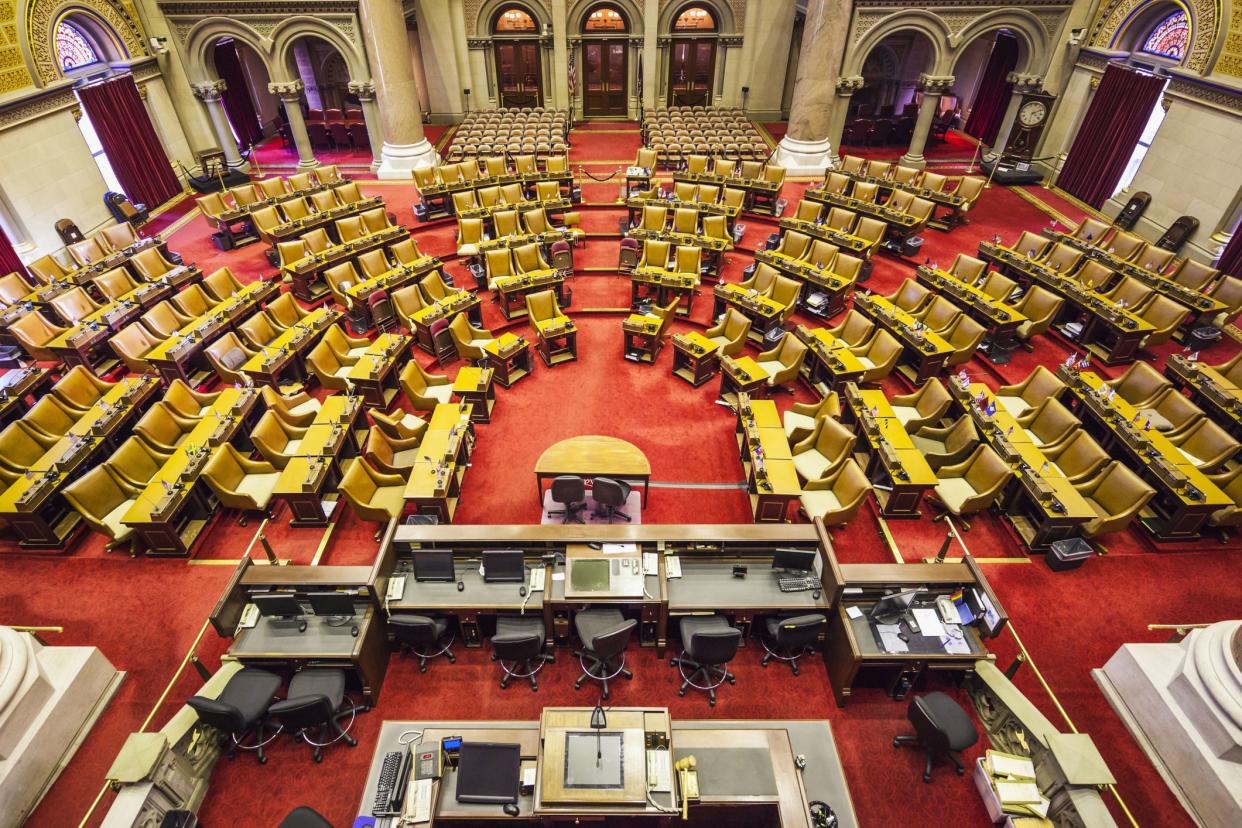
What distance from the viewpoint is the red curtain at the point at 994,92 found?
21.3 m

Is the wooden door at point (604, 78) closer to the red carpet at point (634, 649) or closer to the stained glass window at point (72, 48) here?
the stained glass window at point (72, 48)

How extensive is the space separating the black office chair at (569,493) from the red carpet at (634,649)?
1.92 ft

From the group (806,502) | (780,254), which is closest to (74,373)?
(806,502)

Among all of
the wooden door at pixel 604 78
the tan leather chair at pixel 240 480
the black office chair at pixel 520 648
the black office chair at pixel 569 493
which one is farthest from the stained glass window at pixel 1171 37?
the tan leather chair at pixel 240 480

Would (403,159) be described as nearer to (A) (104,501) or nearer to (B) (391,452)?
(B) (391,452)

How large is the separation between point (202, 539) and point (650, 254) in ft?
29.9

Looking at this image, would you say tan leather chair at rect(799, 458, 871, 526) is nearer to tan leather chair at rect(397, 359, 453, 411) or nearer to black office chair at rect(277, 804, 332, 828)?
tan leather chair at rect(397, 359, 453, 411)

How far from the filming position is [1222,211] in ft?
43.7

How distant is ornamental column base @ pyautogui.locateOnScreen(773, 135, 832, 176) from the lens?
59.5 feet

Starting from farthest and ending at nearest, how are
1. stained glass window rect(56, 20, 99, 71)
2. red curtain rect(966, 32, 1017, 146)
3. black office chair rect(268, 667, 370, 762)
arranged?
1. red curtain rect(966, 32, 1017, 146)
2. stained glass window rect(56, 20, 99, 71)
3. black office chair rect(268, 667, 370, 762)

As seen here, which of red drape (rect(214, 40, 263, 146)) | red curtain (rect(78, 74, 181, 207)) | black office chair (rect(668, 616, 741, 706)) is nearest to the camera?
black office chair (rect(668, 616, 741, 706))

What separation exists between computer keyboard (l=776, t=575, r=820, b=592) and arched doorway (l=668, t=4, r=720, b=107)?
21.3m

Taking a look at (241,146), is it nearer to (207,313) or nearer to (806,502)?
(207,313)

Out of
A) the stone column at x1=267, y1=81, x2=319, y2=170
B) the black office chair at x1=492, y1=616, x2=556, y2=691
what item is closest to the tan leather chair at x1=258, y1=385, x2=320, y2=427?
the black office chair at x1=492, y1=616, x2=556, y2=691
